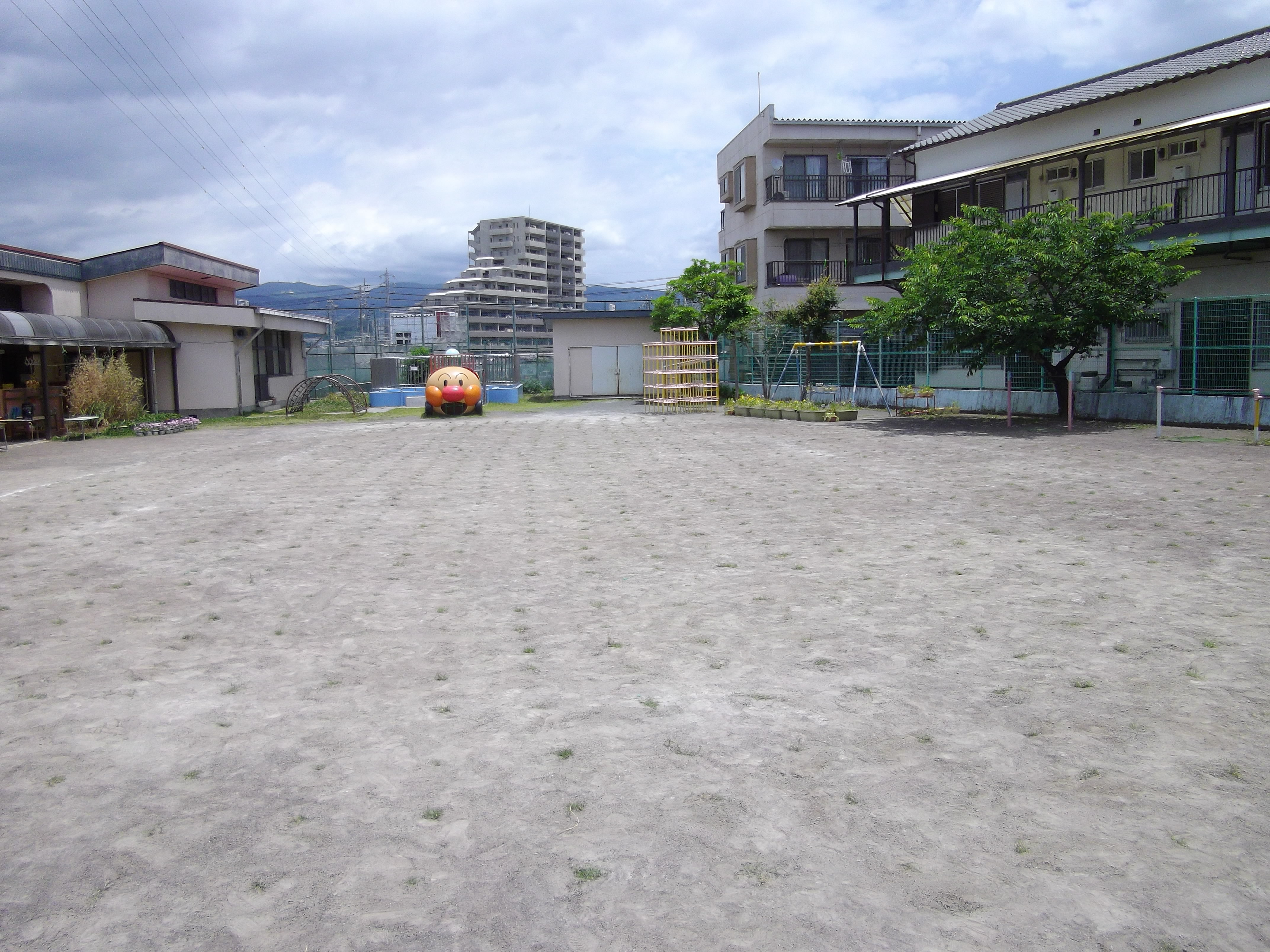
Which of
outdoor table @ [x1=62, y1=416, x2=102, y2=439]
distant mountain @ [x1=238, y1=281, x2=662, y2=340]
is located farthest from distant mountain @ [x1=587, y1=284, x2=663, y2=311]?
outdoor table @ [x1=62, y1=416, x2=102, y2=439]

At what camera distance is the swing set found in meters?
27.0

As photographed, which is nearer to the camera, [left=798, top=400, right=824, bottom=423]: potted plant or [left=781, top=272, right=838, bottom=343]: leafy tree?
[left=798, top=400, right=824, bottom=423]: potted plant

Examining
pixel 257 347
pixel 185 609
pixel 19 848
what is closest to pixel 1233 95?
pixel 185 609

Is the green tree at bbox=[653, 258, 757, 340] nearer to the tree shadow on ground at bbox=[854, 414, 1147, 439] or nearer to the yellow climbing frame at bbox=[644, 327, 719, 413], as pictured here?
the yellow climbing frame at bbox=[644, 327, 719, 413]

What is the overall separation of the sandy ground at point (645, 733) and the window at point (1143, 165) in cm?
1705

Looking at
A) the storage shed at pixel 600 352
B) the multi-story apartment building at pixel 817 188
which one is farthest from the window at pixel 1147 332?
the storage shed at pixel 600 352

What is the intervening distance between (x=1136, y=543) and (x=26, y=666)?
28.6ft

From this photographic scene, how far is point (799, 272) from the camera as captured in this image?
41188 mm

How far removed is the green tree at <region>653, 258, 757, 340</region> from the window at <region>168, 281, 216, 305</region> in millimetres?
16806

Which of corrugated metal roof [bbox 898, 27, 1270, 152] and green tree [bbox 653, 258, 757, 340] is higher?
corrugated metal roof [bbox 898, 27, 1270, 152]

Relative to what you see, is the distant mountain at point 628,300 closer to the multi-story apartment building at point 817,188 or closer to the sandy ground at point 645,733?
the multi-story apartment building at point 817,188

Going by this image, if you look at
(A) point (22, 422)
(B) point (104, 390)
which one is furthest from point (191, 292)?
(A) point (22, 422)

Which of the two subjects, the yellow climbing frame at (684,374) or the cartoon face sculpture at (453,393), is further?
the yellow climbing frame at (684,374)

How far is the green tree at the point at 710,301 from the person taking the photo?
1340 inches
